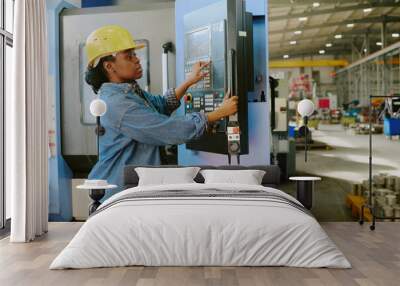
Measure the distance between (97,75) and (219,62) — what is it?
1.48m

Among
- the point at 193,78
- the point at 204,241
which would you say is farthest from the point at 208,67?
the point at 204,241

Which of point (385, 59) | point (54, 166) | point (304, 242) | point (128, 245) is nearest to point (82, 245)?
point (128, 245)

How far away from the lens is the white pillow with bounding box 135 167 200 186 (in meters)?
6.29

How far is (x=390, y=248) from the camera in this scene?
5332 millimetres

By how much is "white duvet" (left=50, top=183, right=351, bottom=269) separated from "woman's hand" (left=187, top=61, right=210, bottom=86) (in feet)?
7.89

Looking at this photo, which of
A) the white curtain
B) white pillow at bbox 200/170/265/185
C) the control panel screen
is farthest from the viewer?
the control panel screen

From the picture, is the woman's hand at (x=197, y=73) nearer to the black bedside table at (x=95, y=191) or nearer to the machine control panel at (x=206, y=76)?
the machine control panel at (x=206, y=76)

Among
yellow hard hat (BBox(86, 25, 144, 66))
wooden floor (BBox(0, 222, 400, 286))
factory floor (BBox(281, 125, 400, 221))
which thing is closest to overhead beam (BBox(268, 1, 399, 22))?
factory floor (BBox(281, 125, 400, 221))

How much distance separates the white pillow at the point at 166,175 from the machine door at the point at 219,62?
0.38m

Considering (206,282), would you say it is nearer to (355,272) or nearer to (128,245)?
(128,245)

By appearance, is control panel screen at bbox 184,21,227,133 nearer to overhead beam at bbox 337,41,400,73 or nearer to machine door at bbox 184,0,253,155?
machine door at bbox 184,0,253,155

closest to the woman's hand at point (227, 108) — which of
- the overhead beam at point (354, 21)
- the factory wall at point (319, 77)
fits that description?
the factory wall at point (319, 77)

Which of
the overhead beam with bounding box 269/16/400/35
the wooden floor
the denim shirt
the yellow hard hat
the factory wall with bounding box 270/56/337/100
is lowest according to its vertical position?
the wooden floor

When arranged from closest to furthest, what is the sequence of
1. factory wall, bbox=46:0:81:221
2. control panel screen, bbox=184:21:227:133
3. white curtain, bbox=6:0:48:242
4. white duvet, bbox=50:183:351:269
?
white duvet, bbox=50:183:351:269 → white curtain, bbox=6:0:48:242 → control panel screen, bbox=184:21:227:133 → factory wall, bbox=46:0:81:221
